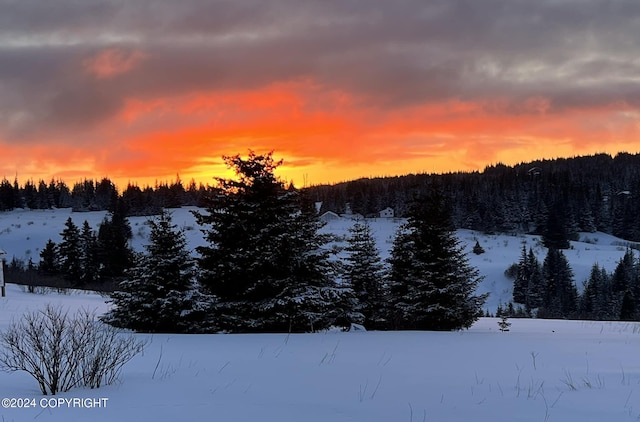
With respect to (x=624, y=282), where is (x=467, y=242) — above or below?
above

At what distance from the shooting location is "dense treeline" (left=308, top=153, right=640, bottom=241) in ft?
325

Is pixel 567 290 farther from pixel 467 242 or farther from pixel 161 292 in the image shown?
pixel 161 292

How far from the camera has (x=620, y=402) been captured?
18.9ft

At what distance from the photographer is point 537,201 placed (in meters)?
106

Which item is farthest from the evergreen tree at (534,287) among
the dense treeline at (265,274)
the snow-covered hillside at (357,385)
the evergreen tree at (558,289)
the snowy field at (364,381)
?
the snow-covered hillside at (357,385)

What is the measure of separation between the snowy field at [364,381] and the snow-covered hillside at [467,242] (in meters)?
43.7

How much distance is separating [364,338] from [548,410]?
7.36 meters

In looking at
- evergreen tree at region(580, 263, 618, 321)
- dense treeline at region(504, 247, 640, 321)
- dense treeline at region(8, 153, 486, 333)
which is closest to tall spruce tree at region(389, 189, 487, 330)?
dense treeline at region(8, 153, 486, 333)

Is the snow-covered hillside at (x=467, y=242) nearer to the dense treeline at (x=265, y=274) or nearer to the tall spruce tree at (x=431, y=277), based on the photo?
the tall spruce tree at (x=431, y=277)

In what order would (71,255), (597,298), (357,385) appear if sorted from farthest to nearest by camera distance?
Result: (597,298) → (71,255) → (357,385)

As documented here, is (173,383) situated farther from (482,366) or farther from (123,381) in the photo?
(482,366)

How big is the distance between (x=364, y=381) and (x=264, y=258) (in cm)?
870

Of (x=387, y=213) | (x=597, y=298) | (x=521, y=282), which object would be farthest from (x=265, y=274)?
(x=387, y=213)

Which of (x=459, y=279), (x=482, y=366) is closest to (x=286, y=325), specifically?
(x=459, y=279)
